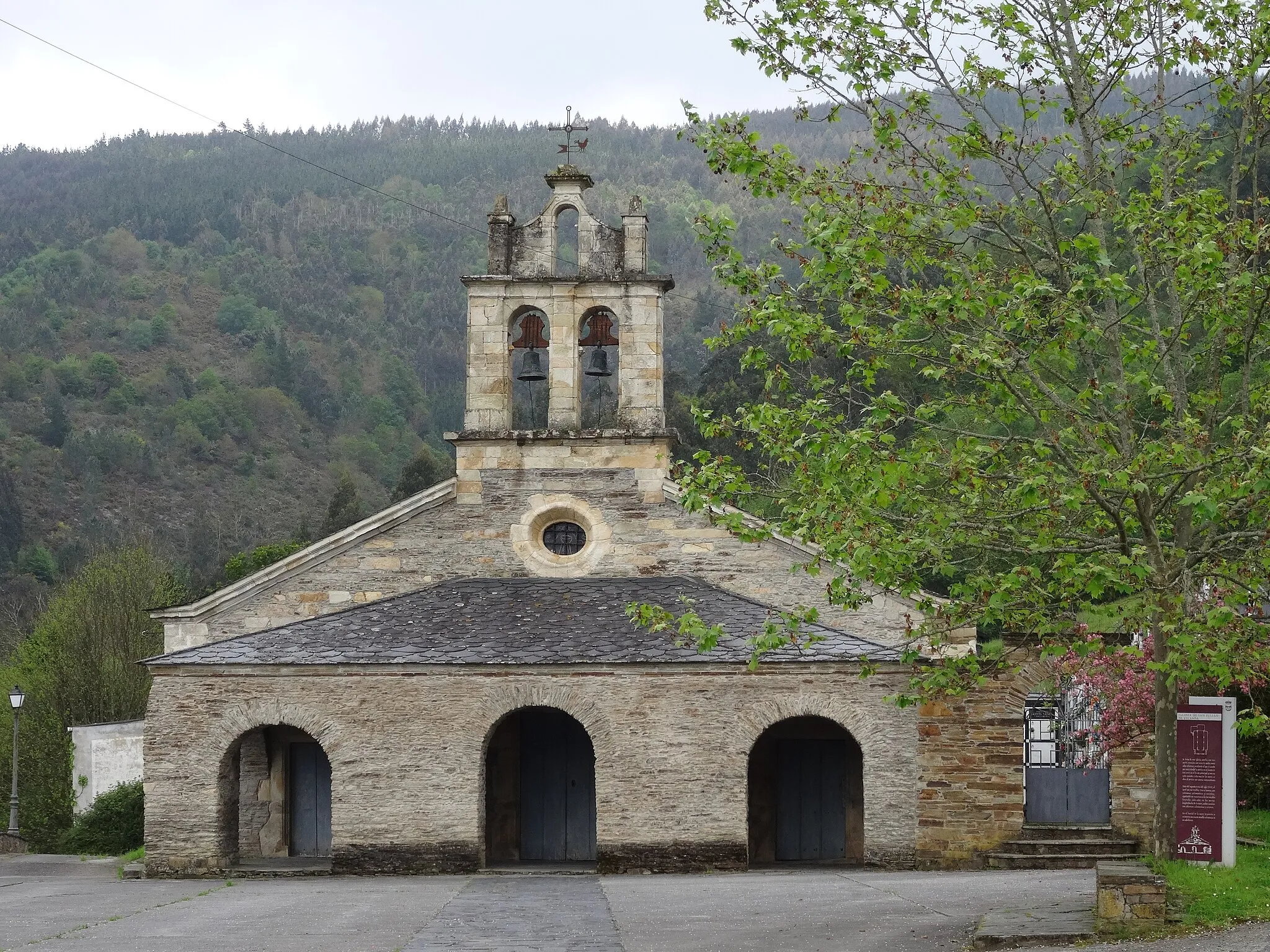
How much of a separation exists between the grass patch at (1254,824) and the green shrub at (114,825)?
18.8 meters

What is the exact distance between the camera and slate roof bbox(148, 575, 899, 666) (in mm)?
21469

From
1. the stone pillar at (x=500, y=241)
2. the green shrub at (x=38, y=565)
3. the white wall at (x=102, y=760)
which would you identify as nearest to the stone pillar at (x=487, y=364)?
the stone pillar at (x=500, y=241)

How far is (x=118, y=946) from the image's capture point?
13.8m

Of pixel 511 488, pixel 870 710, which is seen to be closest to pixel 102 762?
pixel 511 488

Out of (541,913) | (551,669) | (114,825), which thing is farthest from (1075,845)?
(114,825)

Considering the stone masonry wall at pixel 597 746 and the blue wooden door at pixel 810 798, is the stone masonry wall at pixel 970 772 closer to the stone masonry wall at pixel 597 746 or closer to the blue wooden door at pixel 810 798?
the stone masonry wall at pixel 597 746

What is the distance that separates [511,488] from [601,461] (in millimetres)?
1307

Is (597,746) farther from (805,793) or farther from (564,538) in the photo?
(805,793)

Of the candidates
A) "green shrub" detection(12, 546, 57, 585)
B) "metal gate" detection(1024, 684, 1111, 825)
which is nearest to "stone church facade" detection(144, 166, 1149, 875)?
"metal gate" detection(1024, 684, 1111, 825)

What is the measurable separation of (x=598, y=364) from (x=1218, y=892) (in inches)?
506

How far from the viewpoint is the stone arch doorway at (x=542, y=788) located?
24047 millimetres

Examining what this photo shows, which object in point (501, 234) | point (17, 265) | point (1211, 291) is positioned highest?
point (17, 265)

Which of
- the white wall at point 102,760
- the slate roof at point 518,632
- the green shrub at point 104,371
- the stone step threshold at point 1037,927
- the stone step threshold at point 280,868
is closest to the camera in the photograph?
the stone step threshold at point 1037,927

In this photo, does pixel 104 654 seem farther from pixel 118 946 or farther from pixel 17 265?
pixel 17 265
